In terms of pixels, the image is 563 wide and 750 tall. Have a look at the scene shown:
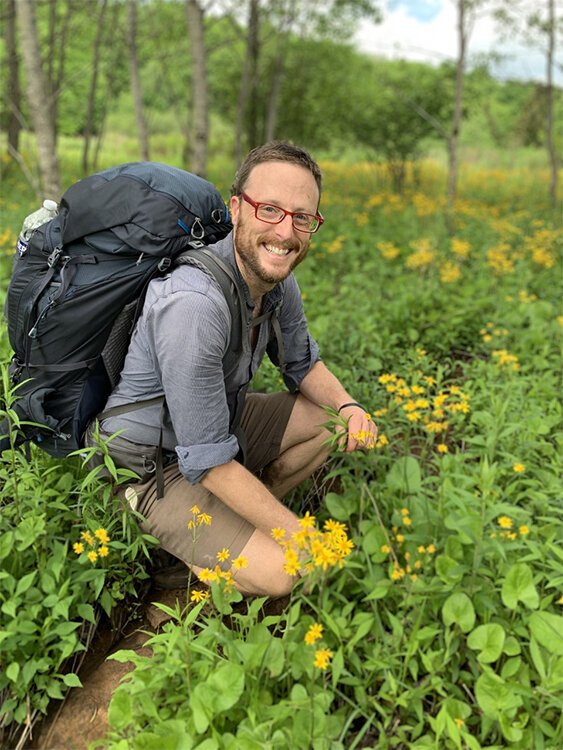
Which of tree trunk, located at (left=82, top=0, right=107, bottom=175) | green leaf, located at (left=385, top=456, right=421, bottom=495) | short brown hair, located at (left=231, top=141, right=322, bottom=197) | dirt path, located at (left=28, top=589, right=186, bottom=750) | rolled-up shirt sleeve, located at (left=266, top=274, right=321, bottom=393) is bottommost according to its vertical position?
dirt path, located at (left=28, top=589, right=186, bottom=750)

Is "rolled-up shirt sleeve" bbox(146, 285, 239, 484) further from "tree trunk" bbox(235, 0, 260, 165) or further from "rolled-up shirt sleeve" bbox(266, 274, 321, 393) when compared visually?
"tree trunk" bbox(235, 0, 260, 165)

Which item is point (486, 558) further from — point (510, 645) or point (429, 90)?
point (429, 90)

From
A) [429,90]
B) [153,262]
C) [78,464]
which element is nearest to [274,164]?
[153,262]

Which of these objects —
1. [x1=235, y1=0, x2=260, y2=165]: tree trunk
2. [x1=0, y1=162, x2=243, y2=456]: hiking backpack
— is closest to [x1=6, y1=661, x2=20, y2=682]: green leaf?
[x1=0, y1=162, x2=243, y2=456]: hiking backpack

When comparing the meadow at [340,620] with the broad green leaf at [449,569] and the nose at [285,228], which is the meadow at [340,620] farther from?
the nose at [285,228]

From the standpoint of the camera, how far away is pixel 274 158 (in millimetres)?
1968

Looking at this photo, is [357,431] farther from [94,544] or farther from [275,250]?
[94,544]

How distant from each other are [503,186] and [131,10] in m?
8.27

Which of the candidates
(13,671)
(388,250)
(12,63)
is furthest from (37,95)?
(12,63)

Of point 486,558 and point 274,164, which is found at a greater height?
point 274,164

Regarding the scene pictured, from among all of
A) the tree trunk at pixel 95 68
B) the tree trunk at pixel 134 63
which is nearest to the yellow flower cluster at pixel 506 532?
the tree trunk at pixel 134 63

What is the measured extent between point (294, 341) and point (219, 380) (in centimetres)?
68

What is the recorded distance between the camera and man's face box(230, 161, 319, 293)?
1.96 m

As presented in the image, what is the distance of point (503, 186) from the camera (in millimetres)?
12680
